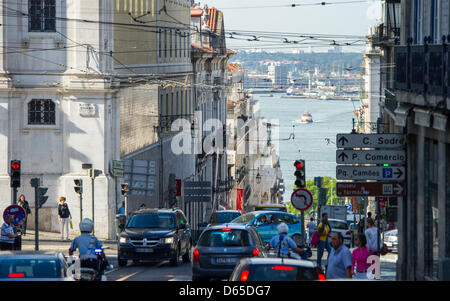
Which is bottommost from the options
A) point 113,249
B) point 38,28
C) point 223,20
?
point 113,249

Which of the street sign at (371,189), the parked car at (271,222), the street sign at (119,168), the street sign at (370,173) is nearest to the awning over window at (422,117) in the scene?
the street sign at (370,173)

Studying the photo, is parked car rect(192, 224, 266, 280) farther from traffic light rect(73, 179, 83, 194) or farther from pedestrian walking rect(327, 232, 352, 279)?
traffic light rect(73, 179, 83, 194)

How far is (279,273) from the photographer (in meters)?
14.1

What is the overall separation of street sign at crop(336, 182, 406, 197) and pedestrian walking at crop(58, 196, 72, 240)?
1790 cm

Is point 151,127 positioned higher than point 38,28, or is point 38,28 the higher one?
point 38,28

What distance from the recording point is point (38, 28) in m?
42.1

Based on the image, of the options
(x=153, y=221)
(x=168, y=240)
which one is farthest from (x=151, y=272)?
(x=153, y=221)

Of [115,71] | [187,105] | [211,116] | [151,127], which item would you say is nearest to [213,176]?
[211,116]

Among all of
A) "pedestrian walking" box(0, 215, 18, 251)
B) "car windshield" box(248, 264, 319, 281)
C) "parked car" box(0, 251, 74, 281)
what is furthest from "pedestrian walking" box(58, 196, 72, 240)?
"car windshield" box(248, 264, 319, 281)

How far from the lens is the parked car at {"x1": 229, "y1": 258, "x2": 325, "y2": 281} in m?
14.1

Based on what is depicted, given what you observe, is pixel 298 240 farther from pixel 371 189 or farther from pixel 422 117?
pixel 422 117
